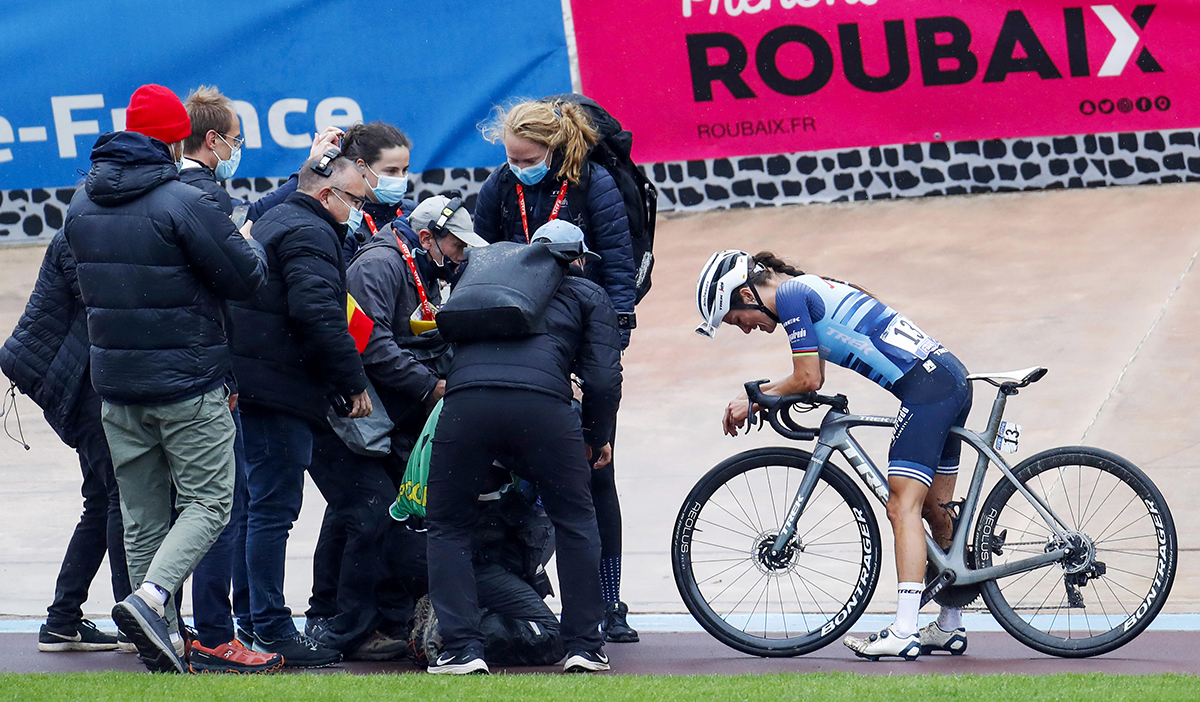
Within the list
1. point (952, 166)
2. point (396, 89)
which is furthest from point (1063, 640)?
point (396, 89)

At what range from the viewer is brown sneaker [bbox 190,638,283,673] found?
4.92 meters

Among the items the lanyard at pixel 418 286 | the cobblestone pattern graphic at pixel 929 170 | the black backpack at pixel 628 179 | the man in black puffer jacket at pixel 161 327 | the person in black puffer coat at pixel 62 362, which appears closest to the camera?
the man in black puffer jacket at pixel 161 327

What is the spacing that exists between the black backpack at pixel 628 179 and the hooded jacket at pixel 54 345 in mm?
1957

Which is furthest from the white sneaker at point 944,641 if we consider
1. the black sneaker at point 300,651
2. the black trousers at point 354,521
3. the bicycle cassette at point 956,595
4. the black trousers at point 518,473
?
the black sneaker at point 300,651

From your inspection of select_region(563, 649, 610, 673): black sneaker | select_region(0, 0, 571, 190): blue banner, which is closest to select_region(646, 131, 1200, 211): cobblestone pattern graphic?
select_region(0, 0, 571, 190): blue banner

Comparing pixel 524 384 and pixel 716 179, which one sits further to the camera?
pixel 716 179

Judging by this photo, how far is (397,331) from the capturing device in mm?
5473

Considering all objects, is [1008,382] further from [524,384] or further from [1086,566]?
[524,384]

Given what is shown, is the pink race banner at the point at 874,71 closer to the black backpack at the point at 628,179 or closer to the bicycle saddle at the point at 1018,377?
the black backpack at the point at 628,179

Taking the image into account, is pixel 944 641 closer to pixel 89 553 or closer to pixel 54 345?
pixel 89 553

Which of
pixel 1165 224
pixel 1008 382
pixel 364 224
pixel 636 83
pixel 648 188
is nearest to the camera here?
pixel 1008 382

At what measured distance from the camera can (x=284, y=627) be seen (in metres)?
5.17

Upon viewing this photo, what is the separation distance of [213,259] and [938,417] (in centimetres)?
250

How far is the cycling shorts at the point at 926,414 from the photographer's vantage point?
5.04 meters
